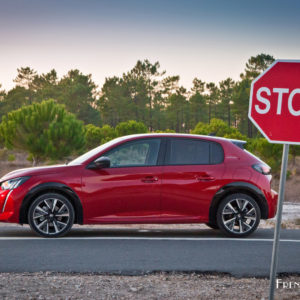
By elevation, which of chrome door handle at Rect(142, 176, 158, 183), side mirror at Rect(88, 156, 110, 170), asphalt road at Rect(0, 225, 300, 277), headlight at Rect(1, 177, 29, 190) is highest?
side mirror at Rect(88, 156, 110, 170)

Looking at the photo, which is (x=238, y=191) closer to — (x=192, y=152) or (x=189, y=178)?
(x=189, y=178)

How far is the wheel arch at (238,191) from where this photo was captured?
9531 mm

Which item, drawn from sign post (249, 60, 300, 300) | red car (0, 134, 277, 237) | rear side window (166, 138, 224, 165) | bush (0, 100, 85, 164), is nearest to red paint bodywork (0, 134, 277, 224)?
red car (0, 134, 277, 237)

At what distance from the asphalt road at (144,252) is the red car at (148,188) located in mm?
360

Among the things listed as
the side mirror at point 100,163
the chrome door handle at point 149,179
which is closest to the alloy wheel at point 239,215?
the chrome door handle at point 149,179

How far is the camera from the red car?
30.0 ft

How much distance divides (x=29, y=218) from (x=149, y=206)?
1922 mm

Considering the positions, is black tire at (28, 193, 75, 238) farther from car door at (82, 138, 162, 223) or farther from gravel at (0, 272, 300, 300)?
gravel at (0, 272, 300, 300)

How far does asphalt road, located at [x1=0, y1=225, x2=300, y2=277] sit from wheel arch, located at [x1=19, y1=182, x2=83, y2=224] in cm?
37

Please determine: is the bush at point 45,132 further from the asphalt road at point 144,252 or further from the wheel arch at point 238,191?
the wheel arch at point 238,191

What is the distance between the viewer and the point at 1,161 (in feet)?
244

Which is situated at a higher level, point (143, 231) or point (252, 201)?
point (252, 201)

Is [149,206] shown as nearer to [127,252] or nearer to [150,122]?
[127,252]

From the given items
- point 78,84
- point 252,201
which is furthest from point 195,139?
point 78,84
